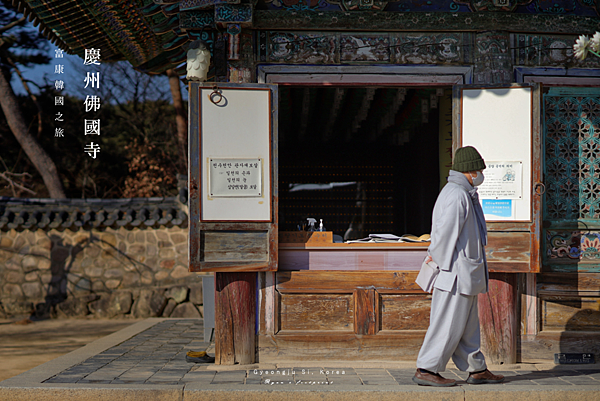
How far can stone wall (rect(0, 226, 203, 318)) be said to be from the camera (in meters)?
11.1

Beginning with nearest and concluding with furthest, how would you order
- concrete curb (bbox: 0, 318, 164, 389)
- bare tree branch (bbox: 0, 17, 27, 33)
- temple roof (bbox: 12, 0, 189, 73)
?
concrete curb (bbox: 0, 318, 164, 389)
temple roof (bbox: 12, 0, 189, 73)
bare tree branch (bbox: 0, 17, 27, 33)

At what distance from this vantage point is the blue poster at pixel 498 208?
5652 mm

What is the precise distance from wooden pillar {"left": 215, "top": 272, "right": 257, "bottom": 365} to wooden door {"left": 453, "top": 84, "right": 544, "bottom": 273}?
2.53m

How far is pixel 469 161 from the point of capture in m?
4.77

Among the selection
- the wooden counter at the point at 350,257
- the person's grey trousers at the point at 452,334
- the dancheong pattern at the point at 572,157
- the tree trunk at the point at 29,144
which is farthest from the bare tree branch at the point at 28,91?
the person's grey trousers at the point at 452,334

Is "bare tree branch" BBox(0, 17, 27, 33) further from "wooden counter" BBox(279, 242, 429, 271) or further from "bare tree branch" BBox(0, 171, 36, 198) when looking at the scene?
"wooden counter" BBox(279, 242, 429, 271)

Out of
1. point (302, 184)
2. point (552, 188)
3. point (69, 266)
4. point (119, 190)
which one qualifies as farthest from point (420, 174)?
point (119, 190)

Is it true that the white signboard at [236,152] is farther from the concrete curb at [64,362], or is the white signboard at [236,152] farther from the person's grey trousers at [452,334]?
the concrete curb at [64,362]

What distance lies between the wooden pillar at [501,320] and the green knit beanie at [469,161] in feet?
5.05

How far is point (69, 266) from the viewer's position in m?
11.3

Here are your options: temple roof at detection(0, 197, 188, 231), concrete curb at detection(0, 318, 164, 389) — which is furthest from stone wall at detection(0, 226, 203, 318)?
concrete curb at detection(0, 318, 164, 389)

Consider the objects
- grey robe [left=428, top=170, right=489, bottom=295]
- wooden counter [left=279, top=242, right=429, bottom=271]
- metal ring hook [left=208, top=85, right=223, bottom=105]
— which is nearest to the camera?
grey robe [left=428, top=170, right=489, bottom=295]

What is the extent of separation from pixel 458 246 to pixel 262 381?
6.81ft

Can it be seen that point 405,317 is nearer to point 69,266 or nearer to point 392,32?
point 392,32
